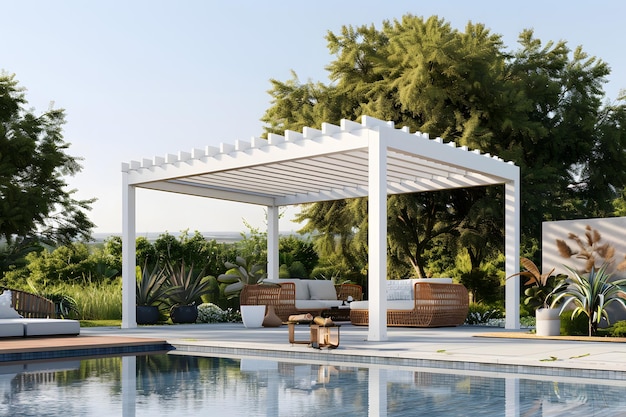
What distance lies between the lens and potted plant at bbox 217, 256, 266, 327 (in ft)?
48.1

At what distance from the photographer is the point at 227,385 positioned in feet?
22.9

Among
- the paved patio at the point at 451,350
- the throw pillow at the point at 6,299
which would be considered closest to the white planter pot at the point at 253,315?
the paved patio at the point at 451,350


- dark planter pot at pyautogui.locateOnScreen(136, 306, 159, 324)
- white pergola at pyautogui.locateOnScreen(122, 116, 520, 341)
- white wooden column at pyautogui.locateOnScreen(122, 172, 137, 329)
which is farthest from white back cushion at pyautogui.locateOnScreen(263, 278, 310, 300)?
white wooden column at pyautogui.locateOnScreen(122, 172, 137, 329)

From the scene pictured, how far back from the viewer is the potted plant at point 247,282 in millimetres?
14672

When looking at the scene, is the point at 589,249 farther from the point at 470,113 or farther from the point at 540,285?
the point at 470,113

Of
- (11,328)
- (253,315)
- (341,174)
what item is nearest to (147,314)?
(253,315)

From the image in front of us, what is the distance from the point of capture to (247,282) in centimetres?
1775

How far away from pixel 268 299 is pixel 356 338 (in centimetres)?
435

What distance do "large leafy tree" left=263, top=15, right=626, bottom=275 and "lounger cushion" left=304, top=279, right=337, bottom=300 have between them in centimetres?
280

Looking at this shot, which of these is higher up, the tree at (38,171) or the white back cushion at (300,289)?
the tree at (38,171)

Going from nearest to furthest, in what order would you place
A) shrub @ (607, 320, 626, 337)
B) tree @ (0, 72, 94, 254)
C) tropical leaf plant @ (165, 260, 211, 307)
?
shrub @ (607, 320, 626, 337)
tropical leaf plant @ (165, 260, 211, 307)
tree @ (0, 72, 94, 254)

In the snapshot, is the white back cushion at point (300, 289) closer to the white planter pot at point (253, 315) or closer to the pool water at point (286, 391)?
the white planter pot at point (253, 315)

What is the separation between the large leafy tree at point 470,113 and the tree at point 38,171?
5.43 meters

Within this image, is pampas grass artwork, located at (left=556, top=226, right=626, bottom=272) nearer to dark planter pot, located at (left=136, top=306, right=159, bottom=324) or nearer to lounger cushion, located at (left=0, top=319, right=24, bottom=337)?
dark planter pot, located at (left=136, top=306, right=159, bottom=324)
